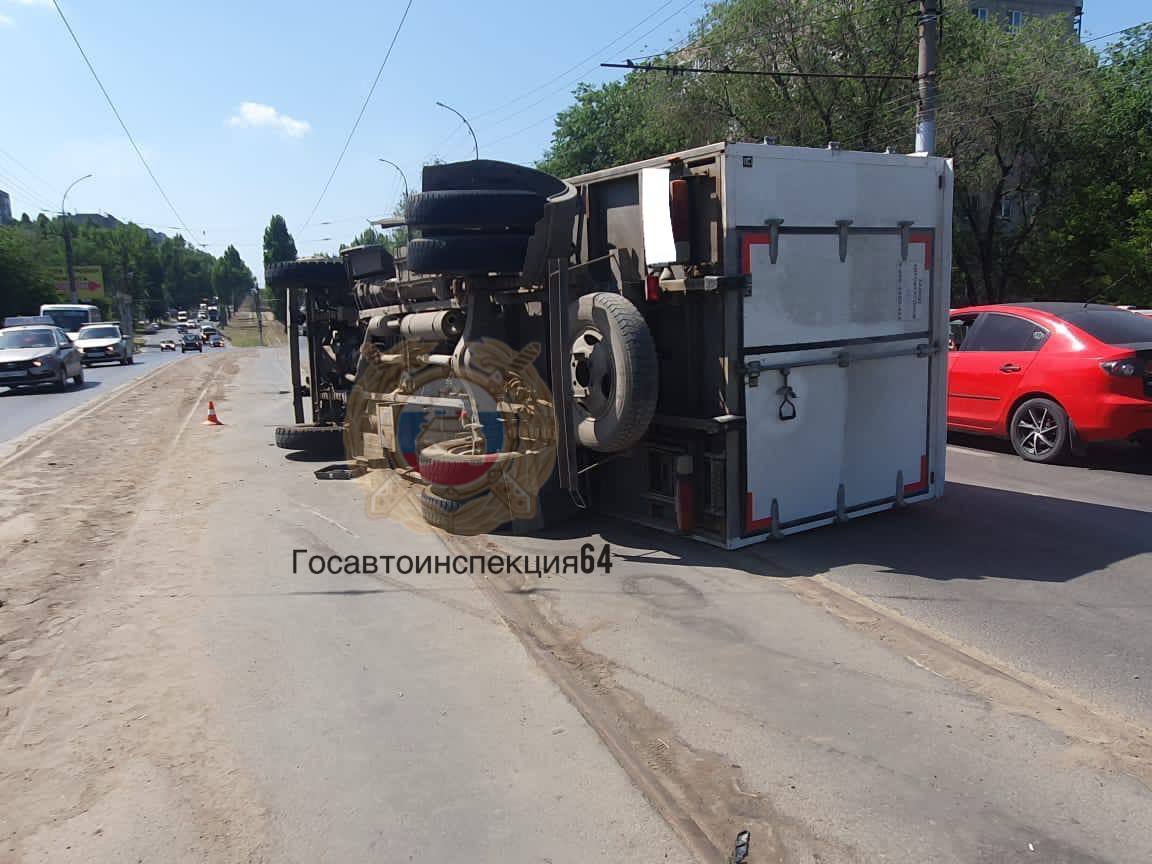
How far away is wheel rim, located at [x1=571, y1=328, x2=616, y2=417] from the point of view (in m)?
6.07

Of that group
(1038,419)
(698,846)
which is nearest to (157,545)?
(698,846)

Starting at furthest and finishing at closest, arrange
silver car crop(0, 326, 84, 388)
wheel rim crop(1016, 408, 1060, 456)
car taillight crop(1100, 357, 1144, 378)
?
1. silver car crop(0, 326, 84, 388)
2. wheel rim crop(1016, 408, 1060, 456)
3. car taillight crop(1100, 357, 1144, 378)

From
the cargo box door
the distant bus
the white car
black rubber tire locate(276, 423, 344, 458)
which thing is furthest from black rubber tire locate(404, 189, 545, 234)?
the distant bus

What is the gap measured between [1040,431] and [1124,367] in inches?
42.2

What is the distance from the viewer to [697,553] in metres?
6.14

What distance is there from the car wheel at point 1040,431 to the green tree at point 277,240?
11452 centimetres

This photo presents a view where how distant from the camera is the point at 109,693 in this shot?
4.20 meters

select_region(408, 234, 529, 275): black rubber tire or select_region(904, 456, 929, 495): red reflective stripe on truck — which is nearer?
select_region(408, 234, 529, 275): black rubber tire

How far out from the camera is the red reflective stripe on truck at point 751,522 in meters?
5.96

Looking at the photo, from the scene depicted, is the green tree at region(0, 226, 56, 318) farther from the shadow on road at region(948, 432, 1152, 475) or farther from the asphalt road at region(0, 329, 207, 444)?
the shadow on road at region(948, 432, 1152, 475)

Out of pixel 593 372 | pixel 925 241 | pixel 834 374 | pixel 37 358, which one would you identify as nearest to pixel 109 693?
pixel 593 372

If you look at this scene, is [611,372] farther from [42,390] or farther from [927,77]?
[42,390]

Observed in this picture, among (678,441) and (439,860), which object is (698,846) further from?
(678,441)

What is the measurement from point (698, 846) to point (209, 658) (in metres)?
2.84
